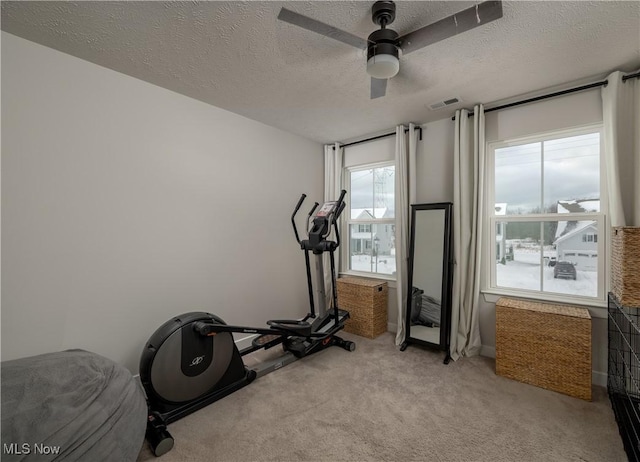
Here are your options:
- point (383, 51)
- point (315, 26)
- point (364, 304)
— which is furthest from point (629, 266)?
point (315, 26)

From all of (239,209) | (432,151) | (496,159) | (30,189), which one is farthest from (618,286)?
(30,189)

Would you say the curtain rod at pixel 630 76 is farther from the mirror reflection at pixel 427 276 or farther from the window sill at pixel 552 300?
the window sill at pixel 552 300

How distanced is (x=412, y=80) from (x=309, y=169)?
1.90 meters

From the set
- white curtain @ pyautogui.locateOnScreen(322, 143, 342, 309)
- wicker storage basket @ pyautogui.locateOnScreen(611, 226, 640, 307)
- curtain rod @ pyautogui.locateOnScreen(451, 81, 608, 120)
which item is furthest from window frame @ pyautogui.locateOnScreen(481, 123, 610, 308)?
white curtain @ pyautogui.locateOnScreen(322, 143, 342, 309)

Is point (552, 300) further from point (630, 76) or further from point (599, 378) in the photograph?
point (630, 76)

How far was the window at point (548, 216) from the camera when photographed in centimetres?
257

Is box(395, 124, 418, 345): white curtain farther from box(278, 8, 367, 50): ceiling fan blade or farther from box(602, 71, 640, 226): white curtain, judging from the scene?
box(278, 8, 367, 50): ceiling fan blade

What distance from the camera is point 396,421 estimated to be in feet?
6.64

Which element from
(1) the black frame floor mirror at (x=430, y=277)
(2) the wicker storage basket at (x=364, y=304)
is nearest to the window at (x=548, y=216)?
(1) the black frame floor mirror at (x=430, y=277)

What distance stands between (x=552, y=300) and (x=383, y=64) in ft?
8.53

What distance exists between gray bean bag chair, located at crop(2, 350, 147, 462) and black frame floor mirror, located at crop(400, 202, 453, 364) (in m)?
2.59

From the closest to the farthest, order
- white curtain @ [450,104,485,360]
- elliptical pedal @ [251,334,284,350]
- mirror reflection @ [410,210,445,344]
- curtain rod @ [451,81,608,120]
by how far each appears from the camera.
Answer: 1. curtain rod @ [451,81,608,120]
2. elliptical pedal @ [251,334,284,350]
3. white curtain @ [450,104,485,360]
4. mirror reflection @ [410,210,445,344]

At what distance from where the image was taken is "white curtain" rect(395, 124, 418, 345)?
3.44 meters

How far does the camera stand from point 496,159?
3.09m
